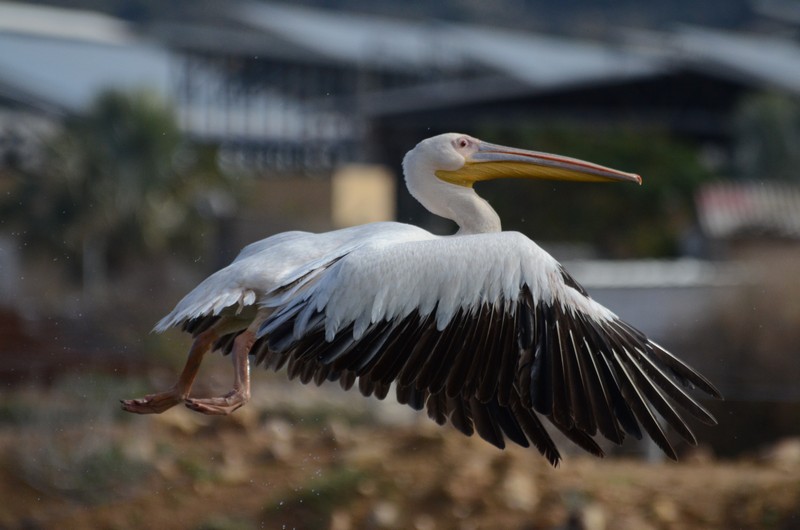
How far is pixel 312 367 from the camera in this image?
5.82 meters

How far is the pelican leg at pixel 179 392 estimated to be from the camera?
531cm

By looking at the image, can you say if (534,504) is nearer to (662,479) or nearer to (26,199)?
(662,479)

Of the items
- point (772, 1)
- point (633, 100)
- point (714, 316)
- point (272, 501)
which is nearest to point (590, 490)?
point (272, 501)

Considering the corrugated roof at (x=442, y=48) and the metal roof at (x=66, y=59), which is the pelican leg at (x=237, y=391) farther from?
the corrugated roof at (x=442, y=48)

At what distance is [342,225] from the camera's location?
20.2 metres

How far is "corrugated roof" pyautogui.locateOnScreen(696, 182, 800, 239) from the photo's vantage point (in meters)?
20.2

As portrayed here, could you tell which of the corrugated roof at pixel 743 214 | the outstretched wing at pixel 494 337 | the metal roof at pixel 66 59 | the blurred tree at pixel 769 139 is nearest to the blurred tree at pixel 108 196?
the metal roof at pixel 66 59

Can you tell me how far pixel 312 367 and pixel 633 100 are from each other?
1040 inches

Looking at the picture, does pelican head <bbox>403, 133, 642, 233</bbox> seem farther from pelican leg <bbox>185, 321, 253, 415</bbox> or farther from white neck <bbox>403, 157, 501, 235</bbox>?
pelican leg <bbox>185, 321, 253, 415</bbox>

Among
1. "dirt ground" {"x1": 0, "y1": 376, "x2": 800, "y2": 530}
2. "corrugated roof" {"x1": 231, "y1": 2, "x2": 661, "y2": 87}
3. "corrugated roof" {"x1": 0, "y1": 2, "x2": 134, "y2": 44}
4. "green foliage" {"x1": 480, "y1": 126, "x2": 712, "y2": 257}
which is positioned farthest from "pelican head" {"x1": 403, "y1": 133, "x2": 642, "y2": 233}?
"corrugated roof" {"x1": 0, "y1": 2, "x2": 134, "y2": 44}

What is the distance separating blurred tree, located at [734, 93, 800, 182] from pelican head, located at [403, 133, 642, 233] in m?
24.4

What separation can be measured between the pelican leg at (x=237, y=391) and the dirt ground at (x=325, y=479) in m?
2.86

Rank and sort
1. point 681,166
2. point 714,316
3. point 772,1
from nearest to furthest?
point 714,316 → point 681,166 → point 772,1

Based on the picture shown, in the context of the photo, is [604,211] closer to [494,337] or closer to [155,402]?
[155,402]
